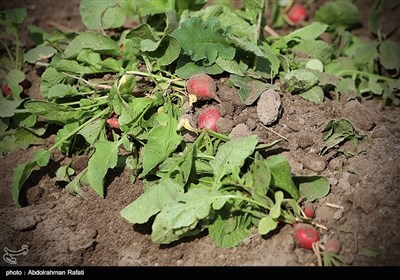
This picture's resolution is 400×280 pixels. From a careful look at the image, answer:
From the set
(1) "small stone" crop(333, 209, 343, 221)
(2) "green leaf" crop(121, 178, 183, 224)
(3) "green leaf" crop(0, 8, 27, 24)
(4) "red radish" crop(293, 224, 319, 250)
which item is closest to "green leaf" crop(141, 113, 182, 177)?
(2) "green leaf" crop(121, 178, 183, 224)

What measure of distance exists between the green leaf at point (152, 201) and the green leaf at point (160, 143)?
0.45ft

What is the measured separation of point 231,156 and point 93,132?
35.8 inches

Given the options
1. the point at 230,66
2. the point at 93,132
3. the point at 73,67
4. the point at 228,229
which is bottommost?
the point at 228,229

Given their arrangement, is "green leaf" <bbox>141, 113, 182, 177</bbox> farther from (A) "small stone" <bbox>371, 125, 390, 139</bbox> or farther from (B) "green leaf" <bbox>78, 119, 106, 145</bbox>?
(A) "small stone" <bbox>371, 125, 390, 139</bbox>

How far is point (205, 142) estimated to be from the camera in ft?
8.45

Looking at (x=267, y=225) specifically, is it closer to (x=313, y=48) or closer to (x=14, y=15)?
(x=313, y=48)

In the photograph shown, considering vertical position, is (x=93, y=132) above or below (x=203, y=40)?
below

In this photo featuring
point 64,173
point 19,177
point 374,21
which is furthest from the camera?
point 374,21

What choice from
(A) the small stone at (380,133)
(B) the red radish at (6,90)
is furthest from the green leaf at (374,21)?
(B) the red radish at (6,90)

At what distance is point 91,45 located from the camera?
2973mm

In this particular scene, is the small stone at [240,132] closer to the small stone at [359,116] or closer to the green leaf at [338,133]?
the green leaf at [338,133]

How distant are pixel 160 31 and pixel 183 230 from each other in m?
1.59

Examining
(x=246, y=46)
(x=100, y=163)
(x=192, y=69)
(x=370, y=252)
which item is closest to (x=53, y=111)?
(x=100, y=163)
